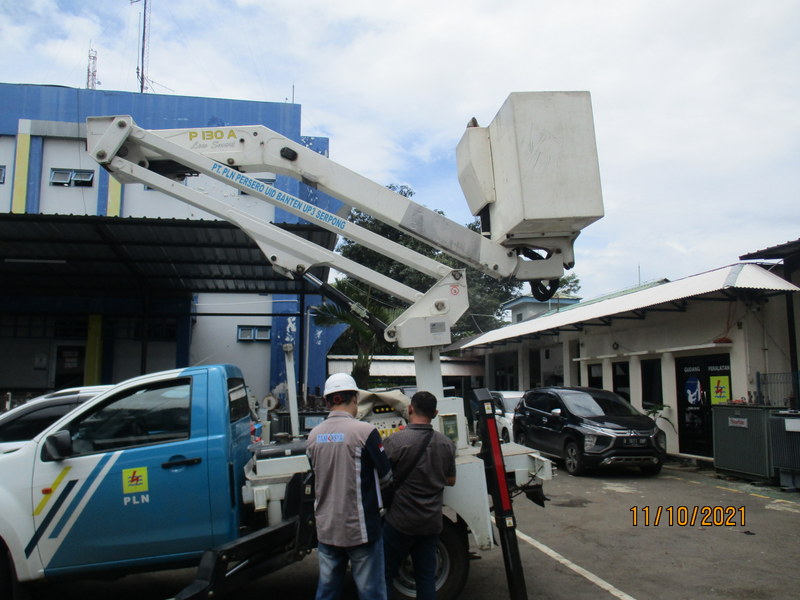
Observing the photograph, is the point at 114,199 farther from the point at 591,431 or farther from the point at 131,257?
the point at 591,431

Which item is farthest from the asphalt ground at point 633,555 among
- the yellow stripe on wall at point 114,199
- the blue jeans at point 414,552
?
the yellow stripe on wall at point 114,199

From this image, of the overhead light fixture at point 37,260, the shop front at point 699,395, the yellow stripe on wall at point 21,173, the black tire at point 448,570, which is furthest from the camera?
the yellow stripe on wall at point 21,173

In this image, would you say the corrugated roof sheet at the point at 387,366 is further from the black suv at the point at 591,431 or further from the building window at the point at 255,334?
the black suv at the point at 591,431

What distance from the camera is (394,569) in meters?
4.45

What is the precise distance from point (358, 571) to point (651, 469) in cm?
1008

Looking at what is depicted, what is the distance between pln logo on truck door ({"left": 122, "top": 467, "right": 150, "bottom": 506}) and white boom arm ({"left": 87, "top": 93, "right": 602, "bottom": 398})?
2.11 meters

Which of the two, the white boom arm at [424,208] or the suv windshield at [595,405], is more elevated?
the white boom arm at [424,208]

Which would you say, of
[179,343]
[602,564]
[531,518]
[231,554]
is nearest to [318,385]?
[179,343]

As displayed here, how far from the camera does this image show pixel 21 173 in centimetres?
1912

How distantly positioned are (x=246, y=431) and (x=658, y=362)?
12.9 metres

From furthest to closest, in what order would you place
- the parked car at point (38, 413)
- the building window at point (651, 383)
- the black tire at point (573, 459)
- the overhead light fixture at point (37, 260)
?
the building window at point (651, 383) < the overhead light fixture at point (37, 260) < the black tire at point (573, 459) < the parked car at point (38, 413)

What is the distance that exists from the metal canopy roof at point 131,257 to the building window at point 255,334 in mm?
2241

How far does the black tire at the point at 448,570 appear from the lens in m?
4.96
